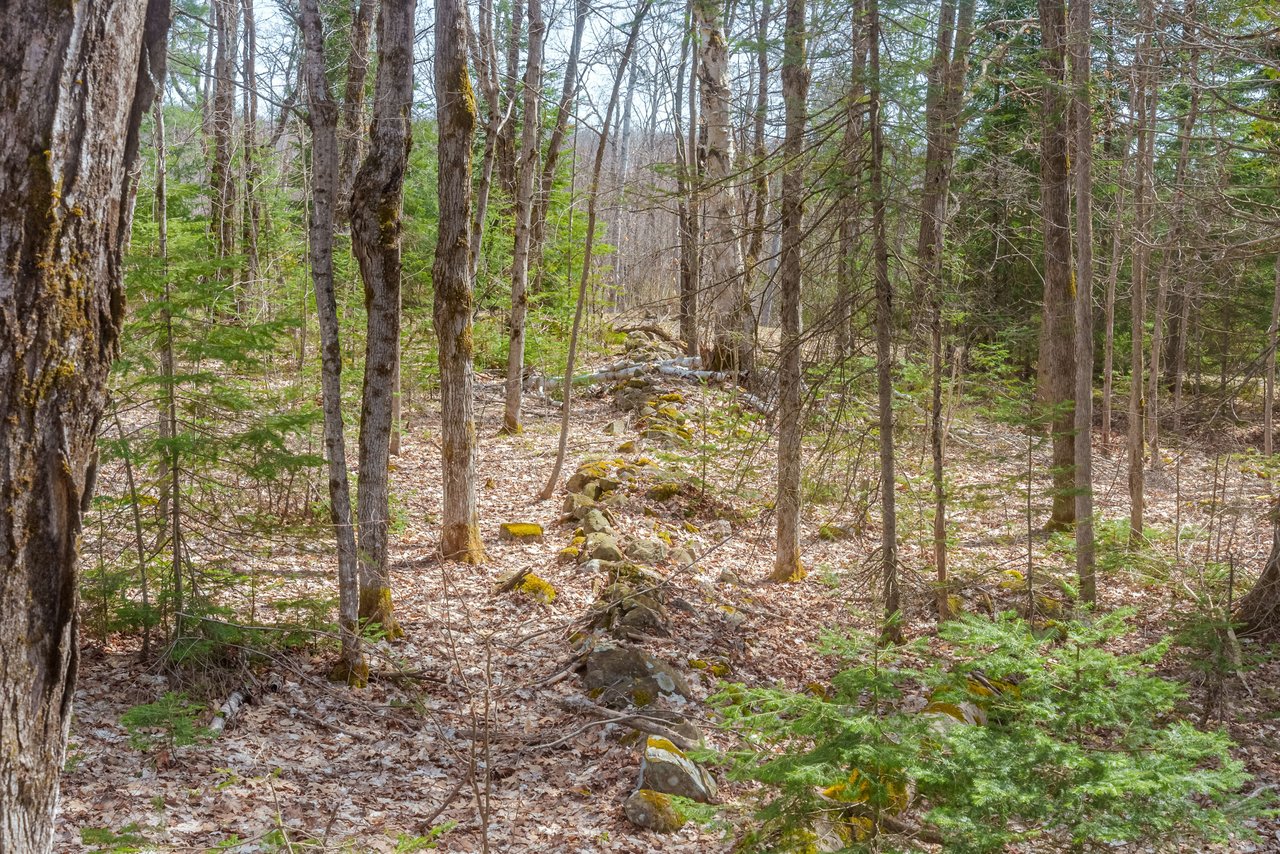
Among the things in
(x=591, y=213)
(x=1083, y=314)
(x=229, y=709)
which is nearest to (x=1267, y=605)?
(x=1083, y=314)

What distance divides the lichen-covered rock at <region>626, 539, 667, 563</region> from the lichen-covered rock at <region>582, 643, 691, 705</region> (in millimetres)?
2160

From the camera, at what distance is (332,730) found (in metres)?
5.79

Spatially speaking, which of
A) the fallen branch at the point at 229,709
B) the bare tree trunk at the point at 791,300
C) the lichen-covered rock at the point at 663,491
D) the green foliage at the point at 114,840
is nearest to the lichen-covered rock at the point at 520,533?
→ the lichen-covered rock at the point at 663,491

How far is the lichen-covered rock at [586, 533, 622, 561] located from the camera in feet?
28.9

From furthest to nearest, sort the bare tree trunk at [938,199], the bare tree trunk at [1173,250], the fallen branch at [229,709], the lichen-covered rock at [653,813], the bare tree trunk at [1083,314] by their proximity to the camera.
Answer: the bare tree trunk at [1173,250] → the bare tree trunk at [1083,314] → the bare tree trunk at [938,199] → the fallen branch at [229,709] → the lichen-covered rock at [653,813]

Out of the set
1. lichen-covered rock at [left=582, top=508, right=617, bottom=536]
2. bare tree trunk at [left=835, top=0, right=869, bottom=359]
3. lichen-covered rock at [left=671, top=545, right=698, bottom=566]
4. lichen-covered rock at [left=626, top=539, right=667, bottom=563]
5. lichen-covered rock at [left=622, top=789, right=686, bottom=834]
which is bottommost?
lichen-covered rock at [left=622, top=789, right=686, bottom=834]

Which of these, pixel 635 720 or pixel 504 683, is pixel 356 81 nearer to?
pixel 504 683

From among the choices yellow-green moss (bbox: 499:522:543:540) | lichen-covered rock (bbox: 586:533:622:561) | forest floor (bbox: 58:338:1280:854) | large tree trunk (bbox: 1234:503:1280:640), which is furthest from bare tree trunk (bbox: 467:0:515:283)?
large tree trunk (bbox: 1234:503:1280:640)

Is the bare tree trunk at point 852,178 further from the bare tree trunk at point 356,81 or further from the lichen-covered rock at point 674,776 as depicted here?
the bare tree trunk at point 356,81

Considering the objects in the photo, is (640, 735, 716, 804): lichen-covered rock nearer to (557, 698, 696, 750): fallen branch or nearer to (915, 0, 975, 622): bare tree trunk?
(557, 698, 696, 750): fallen branch

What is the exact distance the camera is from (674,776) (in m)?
5.13

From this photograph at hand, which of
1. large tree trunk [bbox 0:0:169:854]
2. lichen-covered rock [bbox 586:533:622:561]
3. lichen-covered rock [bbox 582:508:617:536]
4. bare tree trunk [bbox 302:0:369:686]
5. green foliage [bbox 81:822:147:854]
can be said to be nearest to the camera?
large tree trunk [bbox 0:0:169:854]

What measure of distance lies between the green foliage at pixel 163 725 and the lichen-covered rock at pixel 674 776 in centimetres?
255

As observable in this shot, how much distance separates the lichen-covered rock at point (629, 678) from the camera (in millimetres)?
6434
